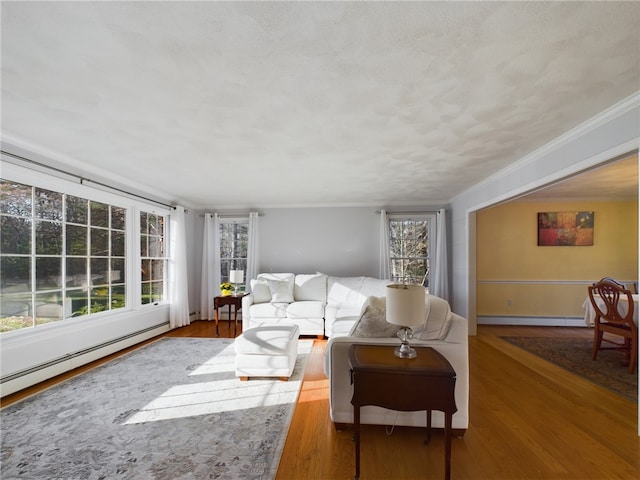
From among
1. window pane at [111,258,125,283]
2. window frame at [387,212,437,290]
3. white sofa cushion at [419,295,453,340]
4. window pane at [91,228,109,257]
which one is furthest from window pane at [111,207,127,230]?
window frame at [387,212,437,290]

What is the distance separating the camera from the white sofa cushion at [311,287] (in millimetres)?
5039

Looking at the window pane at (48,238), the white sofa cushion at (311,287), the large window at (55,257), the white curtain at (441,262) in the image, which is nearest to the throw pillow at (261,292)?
the white sofa cushion at (311,287)

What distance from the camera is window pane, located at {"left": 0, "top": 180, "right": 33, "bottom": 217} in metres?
2.63

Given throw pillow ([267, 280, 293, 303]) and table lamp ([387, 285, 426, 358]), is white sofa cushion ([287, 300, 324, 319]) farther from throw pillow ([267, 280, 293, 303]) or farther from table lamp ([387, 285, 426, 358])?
table lamp ([387, 285, 426, 358])

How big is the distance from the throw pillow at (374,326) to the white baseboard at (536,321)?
13.5 ft

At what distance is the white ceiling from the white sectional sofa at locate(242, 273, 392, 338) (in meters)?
2.48

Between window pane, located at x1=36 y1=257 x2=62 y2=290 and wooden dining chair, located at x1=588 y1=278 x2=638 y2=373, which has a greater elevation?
window pane, located at x1=36 y1=257 x2=62 y2=290

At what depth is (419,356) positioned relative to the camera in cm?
186

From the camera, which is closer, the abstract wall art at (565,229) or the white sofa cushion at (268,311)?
the white sofa cushion at (268,311)

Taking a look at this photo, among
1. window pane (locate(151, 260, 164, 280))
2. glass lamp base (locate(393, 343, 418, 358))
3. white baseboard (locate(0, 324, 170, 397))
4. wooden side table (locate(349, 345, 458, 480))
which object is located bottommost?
white baseboard (locate(0, 324, 170, 397))

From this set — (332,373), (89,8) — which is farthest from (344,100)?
(332,373)

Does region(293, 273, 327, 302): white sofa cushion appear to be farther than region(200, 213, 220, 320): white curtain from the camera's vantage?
No

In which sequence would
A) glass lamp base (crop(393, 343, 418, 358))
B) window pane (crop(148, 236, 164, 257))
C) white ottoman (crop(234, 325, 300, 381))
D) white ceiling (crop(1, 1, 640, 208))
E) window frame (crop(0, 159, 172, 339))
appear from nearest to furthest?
white ceiling (crop(1, 1, 640, 208)), glass lamp base (crop(393, 343, 418, 358)), window frame (crop(0, 159, 172, 339)), white ottoman (crop(234, 325, 300, 381)), window pane (crop(148, 236, 164, 257))

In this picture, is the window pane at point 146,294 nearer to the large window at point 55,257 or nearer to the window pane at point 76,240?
the large window at point 55,257
